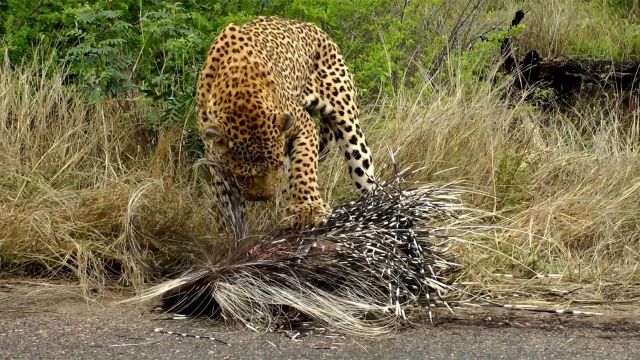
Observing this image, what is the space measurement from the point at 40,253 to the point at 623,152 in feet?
14.4

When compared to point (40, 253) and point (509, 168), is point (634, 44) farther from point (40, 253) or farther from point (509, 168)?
point (40, 253)

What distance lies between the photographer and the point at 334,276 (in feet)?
19.0

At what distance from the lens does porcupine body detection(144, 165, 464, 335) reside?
5.54 metres

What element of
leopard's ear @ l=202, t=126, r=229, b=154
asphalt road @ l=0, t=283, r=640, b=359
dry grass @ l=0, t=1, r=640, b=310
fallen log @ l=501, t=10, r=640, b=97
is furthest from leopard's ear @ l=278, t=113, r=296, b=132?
fallen log @ l=501, t=10, r=640, b=97

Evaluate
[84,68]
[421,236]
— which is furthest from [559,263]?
[84,68]

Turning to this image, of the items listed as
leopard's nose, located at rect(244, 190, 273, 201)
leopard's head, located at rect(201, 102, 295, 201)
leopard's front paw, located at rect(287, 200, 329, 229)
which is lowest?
leopard's front paw, located at rect(287, 200, 329, 229)

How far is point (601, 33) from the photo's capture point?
469 inches

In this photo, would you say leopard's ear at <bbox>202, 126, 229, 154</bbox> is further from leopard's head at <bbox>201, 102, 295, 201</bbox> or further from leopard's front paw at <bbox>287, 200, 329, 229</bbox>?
leopard's front paw at <bbox>287, 200, 329, 229</bbox>

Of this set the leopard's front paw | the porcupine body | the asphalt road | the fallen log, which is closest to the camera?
the asphalt road

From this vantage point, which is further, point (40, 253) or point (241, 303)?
point (40, 253)

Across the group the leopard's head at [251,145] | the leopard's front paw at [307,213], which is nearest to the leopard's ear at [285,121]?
the leopard's head at [251,145]

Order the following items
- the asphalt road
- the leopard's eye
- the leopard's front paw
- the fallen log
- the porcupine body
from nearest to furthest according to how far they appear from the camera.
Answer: the asphalt road < the porcupine body < the leopard's eye < the leopard's front paw < the fallen log

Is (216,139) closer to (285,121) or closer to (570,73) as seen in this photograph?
(285,121)

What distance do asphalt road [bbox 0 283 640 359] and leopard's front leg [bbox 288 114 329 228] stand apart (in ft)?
3.72
